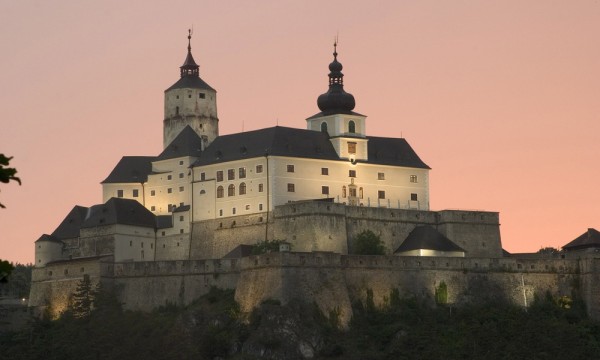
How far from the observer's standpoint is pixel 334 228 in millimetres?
73875

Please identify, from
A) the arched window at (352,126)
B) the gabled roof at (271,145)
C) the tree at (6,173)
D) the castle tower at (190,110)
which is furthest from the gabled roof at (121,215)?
the tree at (6,173)

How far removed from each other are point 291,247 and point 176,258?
10469 mm

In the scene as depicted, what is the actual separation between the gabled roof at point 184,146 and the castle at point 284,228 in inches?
4.1

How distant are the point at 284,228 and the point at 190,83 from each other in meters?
19.9

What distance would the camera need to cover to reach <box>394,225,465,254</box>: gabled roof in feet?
244

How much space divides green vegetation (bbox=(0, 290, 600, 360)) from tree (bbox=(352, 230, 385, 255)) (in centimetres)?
437

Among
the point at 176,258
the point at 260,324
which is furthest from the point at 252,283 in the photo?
the point at 176,258

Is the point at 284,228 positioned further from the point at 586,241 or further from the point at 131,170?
the point at 586,241

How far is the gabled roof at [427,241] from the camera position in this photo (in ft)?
244

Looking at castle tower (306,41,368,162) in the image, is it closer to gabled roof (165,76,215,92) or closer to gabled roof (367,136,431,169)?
gabled roof (367,136,431,169)

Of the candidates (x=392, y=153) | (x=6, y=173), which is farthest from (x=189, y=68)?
(x=6, y=173)

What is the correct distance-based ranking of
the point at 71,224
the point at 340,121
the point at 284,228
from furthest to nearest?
the point at 71,224 < the point at 340,121 < the point at 284,228

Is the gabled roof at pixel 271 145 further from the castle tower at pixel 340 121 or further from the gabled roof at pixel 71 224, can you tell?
the gabled roof at pixel 71 224

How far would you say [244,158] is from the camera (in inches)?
3078
